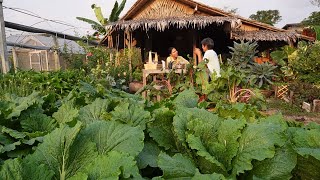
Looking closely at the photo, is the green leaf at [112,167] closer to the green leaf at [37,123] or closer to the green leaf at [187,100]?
the green leaf at [37,123]

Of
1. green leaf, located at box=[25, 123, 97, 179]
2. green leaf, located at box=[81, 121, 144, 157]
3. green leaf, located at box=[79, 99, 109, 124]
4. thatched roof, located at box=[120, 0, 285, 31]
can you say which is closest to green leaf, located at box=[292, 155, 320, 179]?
green leaf, located at box=[81, 121, 144, 157]

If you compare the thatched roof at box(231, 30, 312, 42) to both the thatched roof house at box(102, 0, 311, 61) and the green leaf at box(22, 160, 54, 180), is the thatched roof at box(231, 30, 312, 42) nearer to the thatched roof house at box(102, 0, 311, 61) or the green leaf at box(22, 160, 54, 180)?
the thatched roof house at box(102, 0, 311, 61)

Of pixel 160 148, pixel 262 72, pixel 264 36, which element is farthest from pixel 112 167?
pixel 264 36

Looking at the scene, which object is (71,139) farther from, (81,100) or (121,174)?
(81,100)

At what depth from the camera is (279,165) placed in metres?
0.80

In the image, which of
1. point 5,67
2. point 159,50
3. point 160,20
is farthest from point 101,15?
point 5,67

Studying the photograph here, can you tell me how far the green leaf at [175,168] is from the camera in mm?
741

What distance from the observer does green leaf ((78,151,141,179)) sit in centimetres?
67

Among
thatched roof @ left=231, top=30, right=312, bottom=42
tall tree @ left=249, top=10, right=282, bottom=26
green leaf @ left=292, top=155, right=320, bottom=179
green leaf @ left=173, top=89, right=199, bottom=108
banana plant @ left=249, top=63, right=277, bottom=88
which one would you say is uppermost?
tall tree @ left=249, top=10, right=282, bottom=26

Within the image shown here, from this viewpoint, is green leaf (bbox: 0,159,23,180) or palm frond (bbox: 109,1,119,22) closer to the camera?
green leaf (bbox: 0,159,23,180)

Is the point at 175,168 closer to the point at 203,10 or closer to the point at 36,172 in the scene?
the point at 36,172

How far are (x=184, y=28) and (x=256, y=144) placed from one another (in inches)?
574

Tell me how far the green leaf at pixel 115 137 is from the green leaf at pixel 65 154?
43 millimetres

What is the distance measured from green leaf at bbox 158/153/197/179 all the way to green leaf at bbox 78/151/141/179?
0.08 m
